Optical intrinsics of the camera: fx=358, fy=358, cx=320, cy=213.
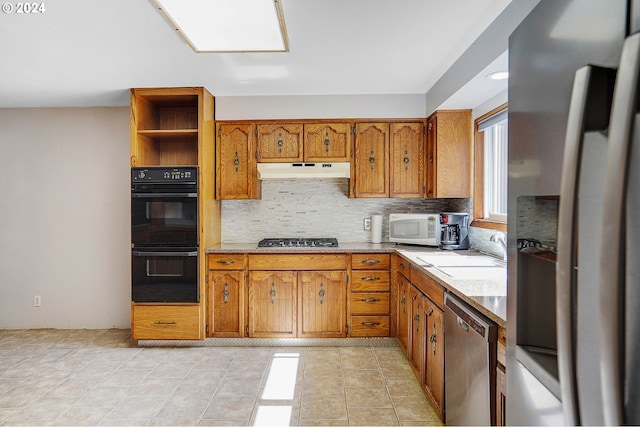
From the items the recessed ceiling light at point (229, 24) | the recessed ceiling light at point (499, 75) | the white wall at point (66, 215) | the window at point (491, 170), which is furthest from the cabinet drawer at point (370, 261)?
the white wall at point (66, 215)

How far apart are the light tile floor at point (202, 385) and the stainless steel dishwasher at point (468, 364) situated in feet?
1.75

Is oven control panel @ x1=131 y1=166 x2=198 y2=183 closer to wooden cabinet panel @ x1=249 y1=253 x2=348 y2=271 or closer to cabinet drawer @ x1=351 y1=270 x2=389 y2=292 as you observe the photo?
wooden cabinet panel @ x1=249 y1=253 x2=348 y2=271

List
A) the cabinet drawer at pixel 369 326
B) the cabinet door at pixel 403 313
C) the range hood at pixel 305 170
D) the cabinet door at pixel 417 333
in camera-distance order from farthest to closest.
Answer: the range hood at pixel 305 170, the cabinet drawer at pixel 369 326, the cabinet door at pixel 403 313, the cabinet door at pixel 417 333

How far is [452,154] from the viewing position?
3430mm

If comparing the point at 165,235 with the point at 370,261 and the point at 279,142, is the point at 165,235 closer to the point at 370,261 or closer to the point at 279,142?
the point at 279,142

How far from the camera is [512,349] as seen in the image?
3.11ft

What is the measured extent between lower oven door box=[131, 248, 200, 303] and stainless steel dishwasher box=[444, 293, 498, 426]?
2340 millimetres

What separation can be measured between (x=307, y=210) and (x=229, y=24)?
7.28ft

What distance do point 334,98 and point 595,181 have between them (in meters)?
3.29

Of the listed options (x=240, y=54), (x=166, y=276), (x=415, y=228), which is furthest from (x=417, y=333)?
(x=240, y=54)

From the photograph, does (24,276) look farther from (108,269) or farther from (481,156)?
(481,156)

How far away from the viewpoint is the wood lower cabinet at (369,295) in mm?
3432

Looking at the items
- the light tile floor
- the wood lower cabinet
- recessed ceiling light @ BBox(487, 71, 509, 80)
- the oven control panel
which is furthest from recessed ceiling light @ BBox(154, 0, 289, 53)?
the light tile floor

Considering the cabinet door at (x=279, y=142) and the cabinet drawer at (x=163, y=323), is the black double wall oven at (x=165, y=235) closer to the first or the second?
the cabinet drawer at (x=163, y=323)
